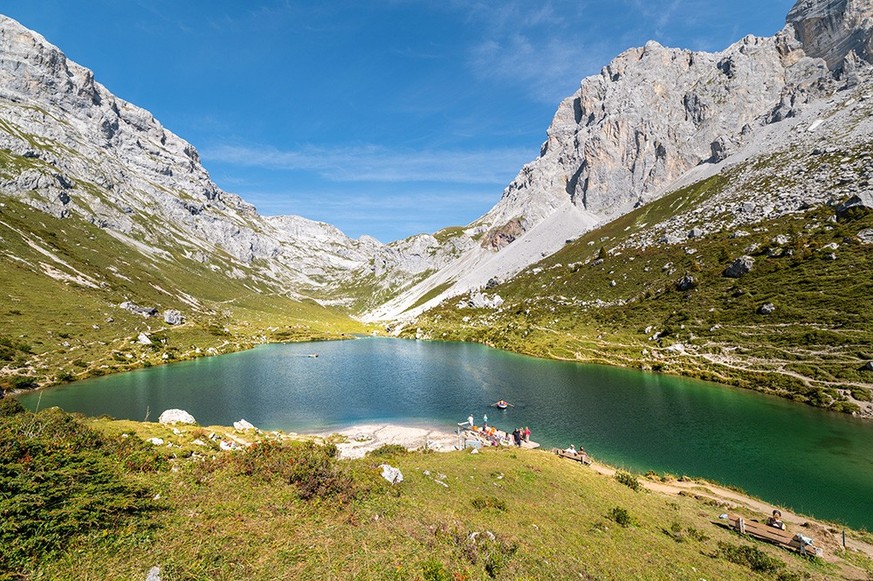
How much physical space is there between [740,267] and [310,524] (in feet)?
433

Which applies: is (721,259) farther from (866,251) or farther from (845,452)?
(845,452)

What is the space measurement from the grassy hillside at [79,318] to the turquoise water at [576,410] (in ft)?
30.6

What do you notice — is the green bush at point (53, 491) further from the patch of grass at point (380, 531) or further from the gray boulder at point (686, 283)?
the gray boulder at point (686, 283)

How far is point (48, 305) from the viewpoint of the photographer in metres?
97.1

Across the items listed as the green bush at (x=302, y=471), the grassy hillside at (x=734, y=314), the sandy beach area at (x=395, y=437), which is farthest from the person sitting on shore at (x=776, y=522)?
the grassy hillside at (x=734, y=314)

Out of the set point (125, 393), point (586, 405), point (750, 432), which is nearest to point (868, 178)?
point (750, 432)

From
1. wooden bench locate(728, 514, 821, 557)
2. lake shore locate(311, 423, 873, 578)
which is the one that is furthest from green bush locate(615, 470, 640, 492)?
wooden bench locate(728, 514, 821, 557)

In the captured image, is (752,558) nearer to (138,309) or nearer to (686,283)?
(686,283)

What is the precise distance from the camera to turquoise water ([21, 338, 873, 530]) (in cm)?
4066

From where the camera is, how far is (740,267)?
108 m

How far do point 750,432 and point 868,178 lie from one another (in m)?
124

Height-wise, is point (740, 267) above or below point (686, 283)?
above

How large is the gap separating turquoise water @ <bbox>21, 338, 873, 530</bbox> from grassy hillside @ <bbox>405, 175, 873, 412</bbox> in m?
9.22

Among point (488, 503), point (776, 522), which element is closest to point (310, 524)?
point (488, 503)
